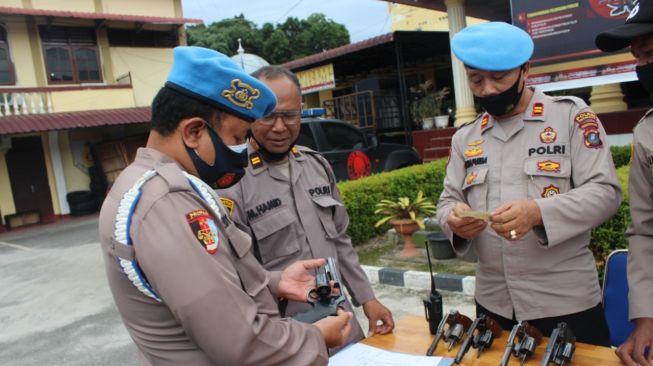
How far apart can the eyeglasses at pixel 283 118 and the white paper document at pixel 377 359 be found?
0.85m

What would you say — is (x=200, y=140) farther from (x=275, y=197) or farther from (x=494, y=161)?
(x=494, y=161)

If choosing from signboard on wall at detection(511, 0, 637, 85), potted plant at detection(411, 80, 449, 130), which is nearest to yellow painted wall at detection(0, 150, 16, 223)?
potted plant at detection(411, 80, 449, 130)

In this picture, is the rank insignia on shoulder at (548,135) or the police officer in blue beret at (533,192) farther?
the rank insignia on shoulder at (548,135)

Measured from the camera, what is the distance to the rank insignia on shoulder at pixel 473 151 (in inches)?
72.7

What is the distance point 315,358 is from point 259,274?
9.2 inches

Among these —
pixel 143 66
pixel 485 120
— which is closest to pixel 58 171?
pixel 143 66

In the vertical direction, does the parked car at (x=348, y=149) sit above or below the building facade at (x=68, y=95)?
below

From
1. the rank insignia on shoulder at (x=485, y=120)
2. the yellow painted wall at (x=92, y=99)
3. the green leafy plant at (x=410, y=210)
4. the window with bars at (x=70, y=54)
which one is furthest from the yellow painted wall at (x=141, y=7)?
the rank insignia on shoulder at (x=485, y=120)

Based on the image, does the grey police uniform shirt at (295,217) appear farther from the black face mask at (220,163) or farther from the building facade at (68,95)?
the building facade at (68,95)

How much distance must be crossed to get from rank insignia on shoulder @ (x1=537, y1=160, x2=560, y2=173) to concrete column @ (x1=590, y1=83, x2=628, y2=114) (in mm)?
7097

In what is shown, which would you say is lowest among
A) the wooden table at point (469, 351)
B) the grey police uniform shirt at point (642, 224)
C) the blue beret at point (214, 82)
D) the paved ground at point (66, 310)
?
the paved ground at point (66, 310)

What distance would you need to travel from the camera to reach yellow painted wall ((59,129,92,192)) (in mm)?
14164

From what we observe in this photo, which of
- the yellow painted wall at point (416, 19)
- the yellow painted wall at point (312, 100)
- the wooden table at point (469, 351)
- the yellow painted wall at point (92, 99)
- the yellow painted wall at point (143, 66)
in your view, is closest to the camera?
the wooden table at point (469, 351)

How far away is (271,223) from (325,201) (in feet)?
0.81
